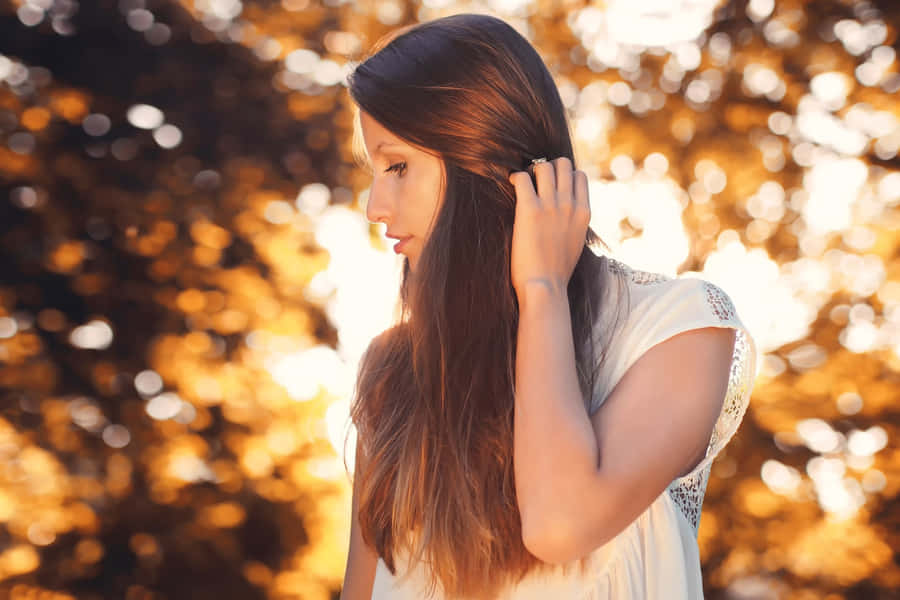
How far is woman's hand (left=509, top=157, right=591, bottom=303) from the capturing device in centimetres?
115

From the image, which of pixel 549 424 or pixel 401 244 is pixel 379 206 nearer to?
pixel 401 244

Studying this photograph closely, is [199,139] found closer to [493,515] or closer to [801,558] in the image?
[493,515]

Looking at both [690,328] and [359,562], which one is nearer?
[690,328]

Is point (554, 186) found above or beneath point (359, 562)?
above

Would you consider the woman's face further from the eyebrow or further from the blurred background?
the blurred background

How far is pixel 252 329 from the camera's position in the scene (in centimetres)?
309

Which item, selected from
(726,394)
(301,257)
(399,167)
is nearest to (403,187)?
(399,167)

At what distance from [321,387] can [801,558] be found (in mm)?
1892

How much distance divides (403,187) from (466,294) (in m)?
0.19

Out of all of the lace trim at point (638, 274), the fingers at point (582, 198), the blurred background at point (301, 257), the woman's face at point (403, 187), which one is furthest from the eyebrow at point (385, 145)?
the blurred background at point (301, 257)

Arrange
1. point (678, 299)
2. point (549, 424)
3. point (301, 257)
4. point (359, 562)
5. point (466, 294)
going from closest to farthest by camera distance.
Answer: point (549, 424) < point (678, 299) < point (466, 294) < point (359, 562) < point (301, 257)

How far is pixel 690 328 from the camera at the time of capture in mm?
1110

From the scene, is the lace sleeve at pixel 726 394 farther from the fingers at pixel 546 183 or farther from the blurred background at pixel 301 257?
the blurred background at pixel 301 257

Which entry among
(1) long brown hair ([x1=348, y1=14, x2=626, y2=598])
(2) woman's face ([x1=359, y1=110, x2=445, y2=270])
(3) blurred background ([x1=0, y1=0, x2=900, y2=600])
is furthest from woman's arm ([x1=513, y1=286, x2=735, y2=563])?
(3) blurred background ([x1=0, y1=0, x2=900, y2=600])
